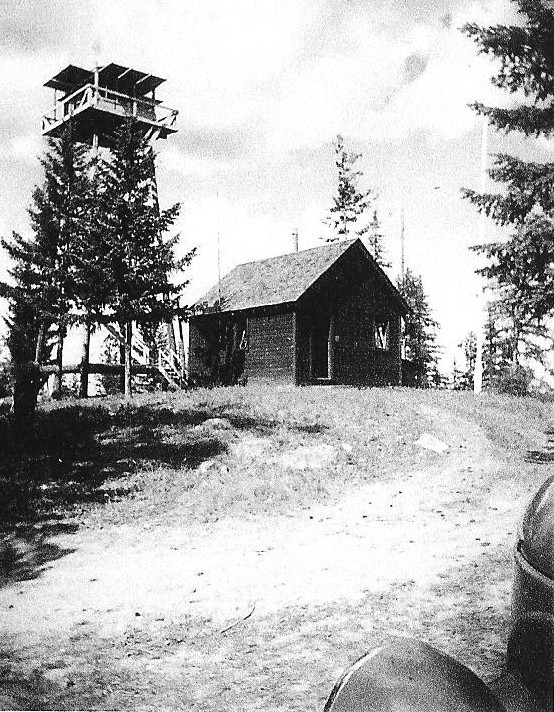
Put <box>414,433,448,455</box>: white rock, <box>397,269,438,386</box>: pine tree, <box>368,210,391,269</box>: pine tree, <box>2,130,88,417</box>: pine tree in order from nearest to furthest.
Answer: <box>414,433,448,455</box>: white rock
<box>2,130,88,417</box>: pine tree
<box>397,269,438,386</box>: pine tree
<box>368,210,391,269</box>: pine tree

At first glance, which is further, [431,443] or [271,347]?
[271,347]

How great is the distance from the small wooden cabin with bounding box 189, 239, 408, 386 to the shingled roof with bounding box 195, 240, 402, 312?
45 millimetres

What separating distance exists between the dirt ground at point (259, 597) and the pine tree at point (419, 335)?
18543 millimetres

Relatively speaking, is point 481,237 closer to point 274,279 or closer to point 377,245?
point 274,279

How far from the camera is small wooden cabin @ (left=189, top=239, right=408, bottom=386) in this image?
767 inches

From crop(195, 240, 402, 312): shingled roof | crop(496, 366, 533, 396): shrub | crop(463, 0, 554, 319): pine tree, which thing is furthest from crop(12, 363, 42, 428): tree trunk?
crop(195, 240, 402, 312): shingled roof

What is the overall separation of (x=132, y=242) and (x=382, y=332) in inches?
375

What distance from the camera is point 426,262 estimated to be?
3.89 meters

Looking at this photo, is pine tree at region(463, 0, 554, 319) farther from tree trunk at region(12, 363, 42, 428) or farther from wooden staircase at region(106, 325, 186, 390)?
wooden staircase at region(106, 325, 186, 390)

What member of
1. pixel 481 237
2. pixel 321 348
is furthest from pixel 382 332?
pixel 481 237

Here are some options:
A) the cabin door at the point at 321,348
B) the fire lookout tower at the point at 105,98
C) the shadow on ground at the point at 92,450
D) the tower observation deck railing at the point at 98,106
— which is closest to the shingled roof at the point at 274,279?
the cabin door at the point at 321,348

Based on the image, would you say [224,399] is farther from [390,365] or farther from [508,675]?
[508,675]

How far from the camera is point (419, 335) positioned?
30.3 metres

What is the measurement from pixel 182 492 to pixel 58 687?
4.97 meters
